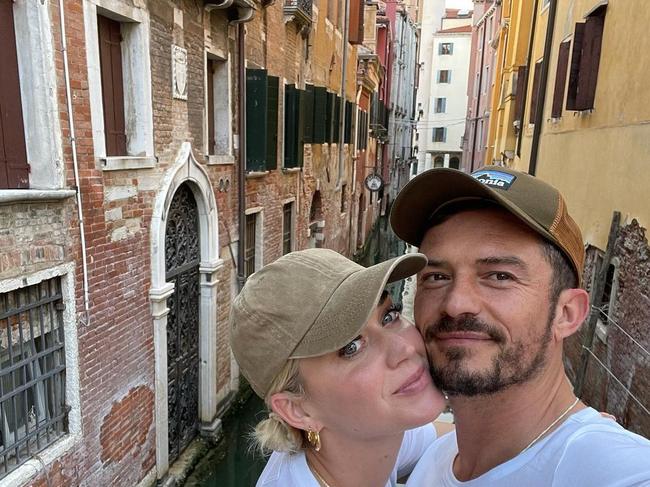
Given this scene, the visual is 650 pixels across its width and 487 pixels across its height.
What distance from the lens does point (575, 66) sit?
6.35 meters

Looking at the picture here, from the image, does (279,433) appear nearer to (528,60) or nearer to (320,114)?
(320,114)

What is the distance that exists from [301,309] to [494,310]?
509mm

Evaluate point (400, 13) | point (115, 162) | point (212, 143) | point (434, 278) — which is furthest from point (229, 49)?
point (400, 13)

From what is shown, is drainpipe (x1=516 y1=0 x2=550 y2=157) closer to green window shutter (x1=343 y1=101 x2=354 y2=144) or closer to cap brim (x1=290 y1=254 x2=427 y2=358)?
green window shutter (x1=343 y1=101 x2=354 y2=144)

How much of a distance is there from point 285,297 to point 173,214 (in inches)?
168

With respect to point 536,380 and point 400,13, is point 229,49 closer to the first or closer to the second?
point 536,380

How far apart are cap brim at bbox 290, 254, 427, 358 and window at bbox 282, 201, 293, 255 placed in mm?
7879

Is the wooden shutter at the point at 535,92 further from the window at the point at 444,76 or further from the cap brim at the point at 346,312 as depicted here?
the window at the point at 444,76

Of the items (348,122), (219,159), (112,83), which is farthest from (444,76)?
(112,83)

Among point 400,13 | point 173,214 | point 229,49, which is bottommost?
point 173,214

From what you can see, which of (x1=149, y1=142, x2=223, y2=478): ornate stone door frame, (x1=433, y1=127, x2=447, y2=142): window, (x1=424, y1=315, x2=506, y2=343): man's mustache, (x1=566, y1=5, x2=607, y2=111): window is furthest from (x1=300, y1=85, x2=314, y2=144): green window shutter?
(x1=433, y1=127, x2=447, y2=142): window

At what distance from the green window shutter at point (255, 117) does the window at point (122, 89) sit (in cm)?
230

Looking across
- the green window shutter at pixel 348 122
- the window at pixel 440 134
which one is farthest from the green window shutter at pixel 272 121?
→ the window at pixel 440 134

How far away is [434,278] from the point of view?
141cm
